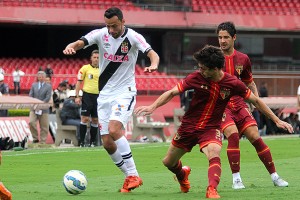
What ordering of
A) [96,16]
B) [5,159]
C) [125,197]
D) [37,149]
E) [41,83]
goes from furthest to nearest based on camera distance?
[96,16]
[41,83]
[37,149]
[5,159]
[125,197]

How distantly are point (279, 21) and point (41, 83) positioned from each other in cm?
2350

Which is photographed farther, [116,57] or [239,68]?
[239,68]

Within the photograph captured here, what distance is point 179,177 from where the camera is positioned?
1124cm

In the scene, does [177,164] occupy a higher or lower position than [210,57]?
lower

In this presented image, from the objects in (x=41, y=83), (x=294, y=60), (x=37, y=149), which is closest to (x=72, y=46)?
(x=37, y=149)

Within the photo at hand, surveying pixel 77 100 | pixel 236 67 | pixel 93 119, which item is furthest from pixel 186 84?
pixel 77 100

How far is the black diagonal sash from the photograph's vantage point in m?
11.9

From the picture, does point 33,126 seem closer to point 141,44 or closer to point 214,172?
point 141,44

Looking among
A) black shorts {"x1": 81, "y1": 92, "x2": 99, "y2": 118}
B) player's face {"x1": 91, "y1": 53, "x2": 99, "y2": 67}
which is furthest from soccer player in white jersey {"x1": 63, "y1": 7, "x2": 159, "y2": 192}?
black shorts {"x1": 81, "y1": 92, "x2": 99, "y2": 118}

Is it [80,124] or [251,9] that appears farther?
[251,9]

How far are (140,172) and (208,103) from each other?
16.4 feet

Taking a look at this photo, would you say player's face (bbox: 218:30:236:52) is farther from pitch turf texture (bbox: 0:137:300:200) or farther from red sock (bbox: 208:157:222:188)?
red sock (bbox: 208:157:222:188)

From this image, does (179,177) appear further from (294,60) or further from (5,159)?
(294,60)

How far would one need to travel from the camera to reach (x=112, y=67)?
471 inches
